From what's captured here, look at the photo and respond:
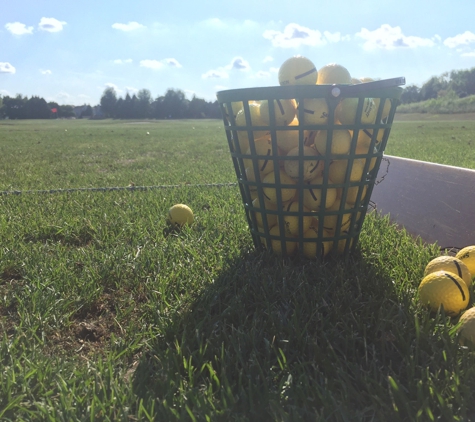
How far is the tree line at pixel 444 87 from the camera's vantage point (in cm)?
6612

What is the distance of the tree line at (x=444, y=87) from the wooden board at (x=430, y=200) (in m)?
68.9

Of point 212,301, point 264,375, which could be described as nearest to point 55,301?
point 212,301

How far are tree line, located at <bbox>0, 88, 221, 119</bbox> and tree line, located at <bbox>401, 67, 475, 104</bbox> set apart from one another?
33.1 meters

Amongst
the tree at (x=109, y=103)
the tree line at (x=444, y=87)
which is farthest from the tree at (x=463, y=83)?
the tree at (x=109, y=103)

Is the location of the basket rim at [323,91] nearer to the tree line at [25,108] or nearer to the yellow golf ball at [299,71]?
the yellow golf ball at [299,71]

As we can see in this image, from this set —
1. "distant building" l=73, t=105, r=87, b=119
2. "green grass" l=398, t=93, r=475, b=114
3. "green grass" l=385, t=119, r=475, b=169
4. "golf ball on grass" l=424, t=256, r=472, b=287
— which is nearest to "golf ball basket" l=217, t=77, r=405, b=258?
"golf ball on grass" l=424, t=256, r=472, b=287

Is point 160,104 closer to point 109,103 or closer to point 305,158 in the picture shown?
point 109,103

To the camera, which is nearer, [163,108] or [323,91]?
[323,91]

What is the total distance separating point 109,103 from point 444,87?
190 feet

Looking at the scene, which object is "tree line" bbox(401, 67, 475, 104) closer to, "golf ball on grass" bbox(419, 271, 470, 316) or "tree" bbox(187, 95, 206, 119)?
"tree" bbox(187, 95, 206, 119)

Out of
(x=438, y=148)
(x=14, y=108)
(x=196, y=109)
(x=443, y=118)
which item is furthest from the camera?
(x=196, y=109)

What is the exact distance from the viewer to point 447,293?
56.6 inches

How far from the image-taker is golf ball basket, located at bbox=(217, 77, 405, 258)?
5.14ft

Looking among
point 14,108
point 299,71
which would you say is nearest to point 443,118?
point 299,71
